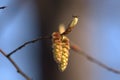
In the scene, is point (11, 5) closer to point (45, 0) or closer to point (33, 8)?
point (33, 8)

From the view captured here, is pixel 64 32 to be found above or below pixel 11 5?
above

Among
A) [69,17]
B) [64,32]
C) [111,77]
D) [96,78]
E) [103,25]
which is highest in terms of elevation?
[64,32]

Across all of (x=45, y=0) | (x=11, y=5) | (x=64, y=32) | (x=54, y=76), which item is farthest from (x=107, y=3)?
(x=64, y=32)

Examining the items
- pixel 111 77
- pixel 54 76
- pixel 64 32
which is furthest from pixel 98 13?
pixel 64 32

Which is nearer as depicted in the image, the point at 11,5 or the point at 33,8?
the point at 33,8

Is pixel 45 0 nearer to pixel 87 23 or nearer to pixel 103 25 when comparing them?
pixel 87 23

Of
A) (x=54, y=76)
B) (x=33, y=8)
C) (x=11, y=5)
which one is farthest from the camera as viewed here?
(x=11, y=5)

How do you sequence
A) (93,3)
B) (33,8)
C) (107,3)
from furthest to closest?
(107,3) → (93,3) → (33,8)
